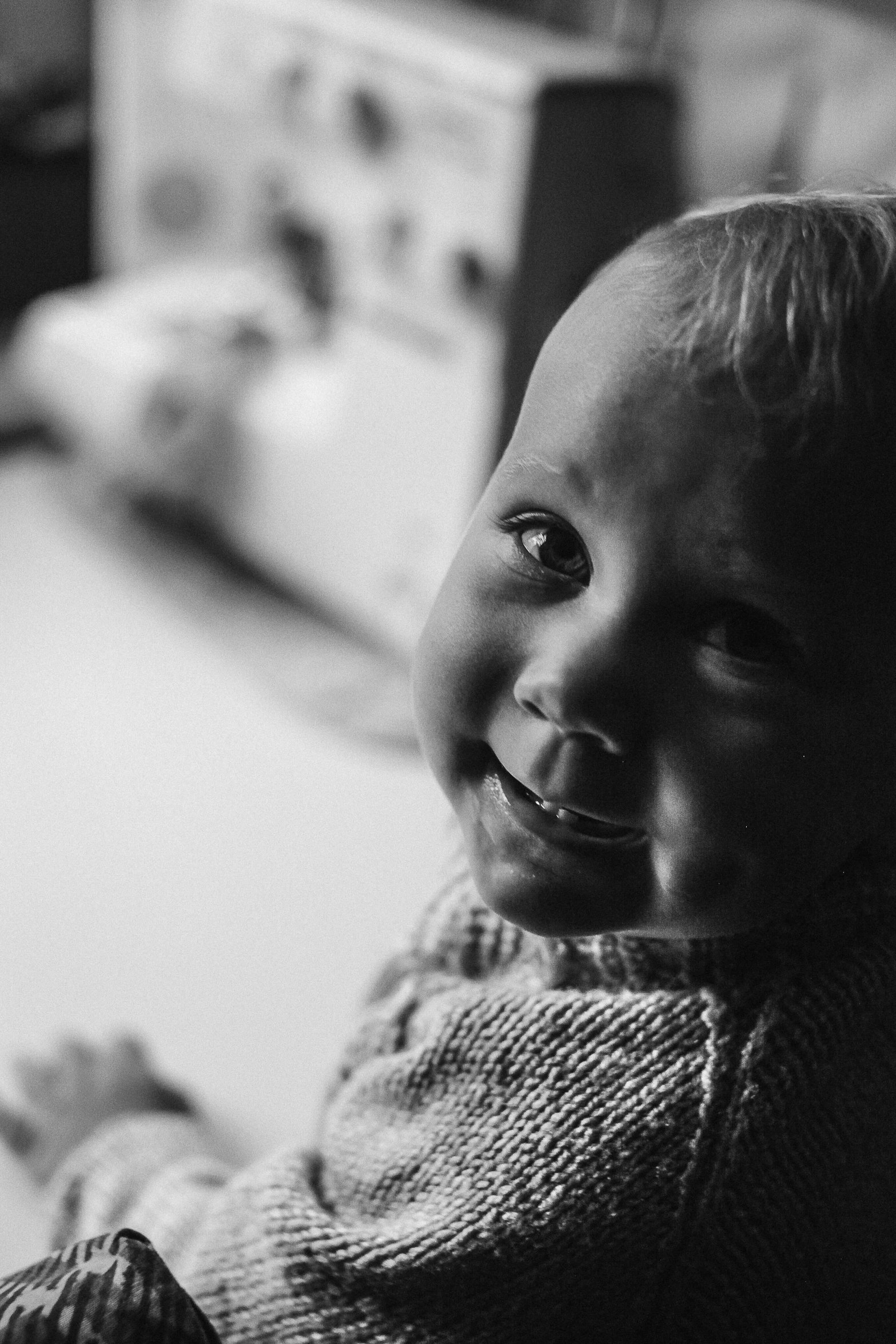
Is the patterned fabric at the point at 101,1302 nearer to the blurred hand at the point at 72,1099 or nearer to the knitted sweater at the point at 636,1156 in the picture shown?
the knitted sweater at the point at 636,1156

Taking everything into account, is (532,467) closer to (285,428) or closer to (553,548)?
(553,548)

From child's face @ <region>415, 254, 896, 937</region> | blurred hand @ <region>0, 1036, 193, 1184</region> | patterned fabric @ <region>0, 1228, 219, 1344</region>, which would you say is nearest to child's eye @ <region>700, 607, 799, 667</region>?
child's face @ <region>415, 254, 896, 937</region>

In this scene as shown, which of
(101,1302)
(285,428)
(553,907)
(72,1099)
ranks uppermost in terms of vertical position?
(553,907)

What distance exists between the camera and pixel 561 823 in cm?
44

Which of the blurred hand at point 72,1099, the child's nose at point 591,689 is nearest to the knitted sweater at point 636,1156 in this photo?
the child's nose at point 591,689

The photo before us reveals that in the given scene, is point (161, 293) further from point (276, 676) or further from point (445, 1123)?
point (445, 1123)

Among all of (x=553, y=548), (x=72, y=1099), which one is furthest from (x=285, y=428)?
(x=553, y=548)

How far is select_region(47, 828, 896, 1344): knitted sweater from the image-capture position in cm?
45

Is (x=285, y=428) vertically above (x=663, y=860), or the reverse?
(x=663, y=860)

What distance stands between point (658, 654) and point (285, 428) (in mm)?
1157

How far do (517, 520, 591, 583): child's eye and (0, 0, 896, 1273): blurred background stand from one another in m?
0.61

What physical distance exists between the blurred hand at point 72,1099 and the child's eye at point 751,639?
601 millimetres

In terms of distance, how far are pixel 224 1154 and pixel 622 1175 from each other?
0.45 m

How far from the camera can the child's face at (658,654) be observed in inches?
15.3
